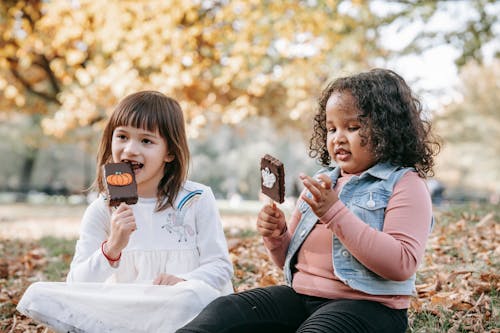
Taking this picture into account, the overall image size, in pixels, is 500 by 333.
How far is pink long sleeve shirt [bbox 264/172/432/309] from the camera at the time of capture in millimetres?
2092

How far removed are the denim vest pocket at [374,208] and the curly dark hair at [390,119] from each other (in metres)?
0.19

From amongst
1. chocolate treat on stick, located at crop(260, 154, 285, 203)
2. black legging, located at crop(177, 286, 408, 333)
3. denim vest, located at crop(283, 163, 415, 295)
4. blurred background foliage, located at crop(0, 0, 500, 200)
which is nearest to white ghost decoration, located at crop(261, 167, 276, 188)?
chocolate treat on stick, located at crop(260, 154, 285, 203)

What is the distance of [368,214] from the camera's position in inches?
89.0

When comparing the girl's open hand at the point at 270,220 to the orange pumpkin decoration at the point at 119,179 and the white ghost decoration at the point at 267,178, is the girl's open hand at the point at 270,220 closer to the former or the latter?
the white ghost decoration at the point at 267,178

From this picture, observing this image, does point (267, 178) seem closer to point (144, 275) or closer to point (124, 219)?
point (124, 219)

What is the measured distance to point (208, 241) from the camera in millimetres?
2699

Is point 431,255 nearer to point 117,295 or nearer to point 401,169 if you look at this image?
point 401,169

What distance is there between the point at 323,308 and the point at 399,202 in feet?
1.67

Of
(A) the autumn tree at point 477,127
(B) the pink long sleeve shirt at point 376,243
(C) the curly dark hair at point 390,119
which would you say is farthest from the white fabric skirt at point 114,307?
(A) the autumn tree at point 477,127

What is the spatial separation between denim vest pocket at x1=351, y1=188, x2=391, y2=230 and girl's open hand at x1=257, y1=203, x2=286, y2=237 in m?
0.37

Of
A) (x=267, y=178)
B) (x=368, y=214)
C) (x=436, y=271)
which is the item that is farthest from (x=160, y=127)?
(x=436, y=271)

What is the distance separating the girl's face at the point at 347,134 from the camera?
7.76ft

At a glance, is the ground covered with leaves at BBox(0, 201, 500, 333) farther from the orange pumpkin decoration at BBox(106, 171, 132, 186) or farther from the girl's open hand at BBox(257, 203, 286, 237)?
the orange pumpkin decoration at BBox(106, 171, 132, 186)

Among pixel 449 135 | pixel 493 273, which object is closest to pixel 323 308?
pixel 493 273
